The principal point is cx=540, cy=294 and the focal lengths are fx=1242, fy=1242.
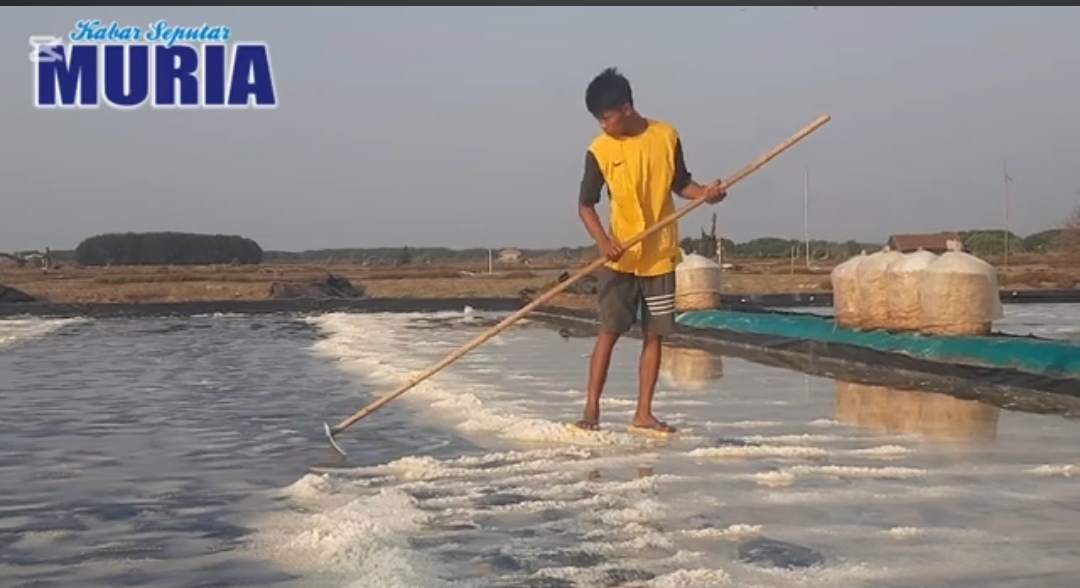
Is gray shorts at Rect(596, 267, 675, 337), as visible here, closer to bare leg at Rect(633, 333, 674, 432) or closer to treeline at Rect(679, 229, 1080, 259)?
bare leg at Rect(633, 333, 674, 432)

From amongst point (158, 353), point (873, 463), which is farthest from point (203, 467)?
point (158, 353)

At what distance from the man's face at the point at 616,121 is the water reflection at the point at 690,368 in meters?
2.54

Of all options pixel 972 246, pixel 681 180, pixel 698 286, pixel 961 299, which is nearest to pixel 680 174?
pixel 681 180

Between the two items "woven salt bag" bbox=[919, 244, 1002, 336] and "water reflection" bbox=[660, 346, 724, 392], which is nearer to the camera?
"water reflection" bbox=[660, 346, 724, 392]

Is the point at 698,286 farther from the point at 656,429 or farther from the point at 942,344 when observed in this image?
the point at 656,429

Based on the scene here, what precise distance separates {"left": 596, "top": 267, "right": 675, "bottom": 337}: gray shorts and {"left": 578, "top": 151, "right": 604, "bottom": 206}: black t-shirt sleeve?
0.99ft

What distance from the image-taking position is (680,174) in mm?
5383

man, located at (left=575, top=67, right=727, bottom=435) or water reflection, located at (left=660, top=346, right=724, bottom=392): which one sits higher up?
man, located at (left=575, top=67, right=727, bottom=435)

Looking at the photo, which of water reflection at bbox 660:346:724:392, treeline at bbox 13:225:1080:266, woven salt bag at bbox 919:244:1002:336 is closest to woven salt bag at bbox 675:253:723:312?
water reflection at bbox 660:346:724:392

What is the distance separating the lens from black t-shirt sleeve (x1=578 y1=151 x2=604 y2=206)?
5349 millimetres

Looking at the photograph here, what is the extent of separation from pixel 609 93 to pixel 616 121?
0.13m

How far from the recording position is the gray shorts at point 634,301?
5.29 meters

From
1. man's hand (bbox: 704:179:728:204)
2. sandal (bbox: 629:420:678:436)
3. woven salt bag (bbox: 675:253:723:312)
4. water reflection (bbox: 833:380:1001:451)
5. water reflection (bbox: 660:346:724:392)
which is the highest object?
man's hand (bbox: 704:179:728:204)

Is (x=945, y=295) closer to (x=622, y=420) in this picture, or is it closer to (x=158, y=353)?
(x=622, y=420)
